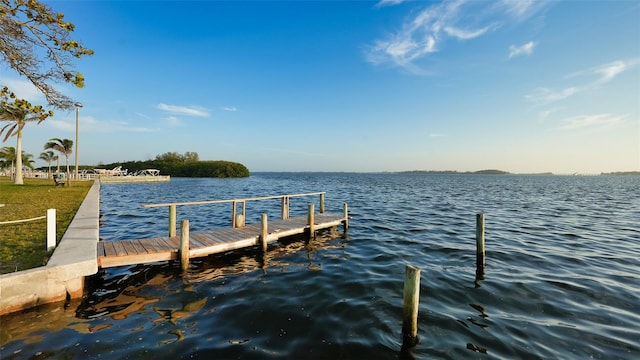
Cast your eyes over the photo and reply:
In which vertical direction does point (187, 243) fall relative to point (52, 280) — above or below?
above

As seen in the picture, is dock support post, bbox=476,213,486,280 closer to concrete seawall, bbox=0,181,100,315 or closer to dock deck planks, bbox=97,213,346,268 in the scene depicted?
dock deck planks, bbox=97,213,346,268

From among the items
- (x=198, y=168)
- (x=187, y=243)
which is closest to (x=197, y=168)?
(x=198, y=168)

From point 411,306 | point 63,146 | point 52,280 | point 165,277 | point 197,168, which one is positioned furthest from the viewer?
point 197,168

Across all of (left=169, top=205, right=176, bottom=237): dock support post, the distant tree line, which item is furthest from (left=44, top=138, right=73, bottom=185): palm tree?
the distant tree line

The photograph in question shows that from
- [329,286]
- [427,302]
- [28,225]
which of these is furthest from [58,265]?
[427,302]

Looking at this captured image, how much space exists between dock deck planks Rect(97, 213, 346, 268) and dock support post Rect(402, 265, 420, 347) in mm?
6461

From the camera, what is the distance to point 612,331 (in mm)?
6086

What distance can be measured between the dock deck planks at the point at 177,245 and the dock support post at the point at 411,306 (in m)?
6.46

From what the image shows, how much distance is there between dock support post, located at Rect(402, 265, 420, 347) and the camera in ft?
18.5

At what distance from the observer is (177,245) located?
30.3 feet

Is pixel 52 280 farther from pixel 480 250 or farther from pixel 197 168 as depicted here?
pixel 197 168

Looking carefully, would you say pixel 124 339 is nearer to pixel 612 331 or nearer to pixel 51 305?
pixel 51 305

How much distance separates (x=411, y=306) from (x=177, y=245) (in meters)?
7.31

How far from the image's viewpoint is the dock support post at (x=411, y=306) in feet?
18.5
